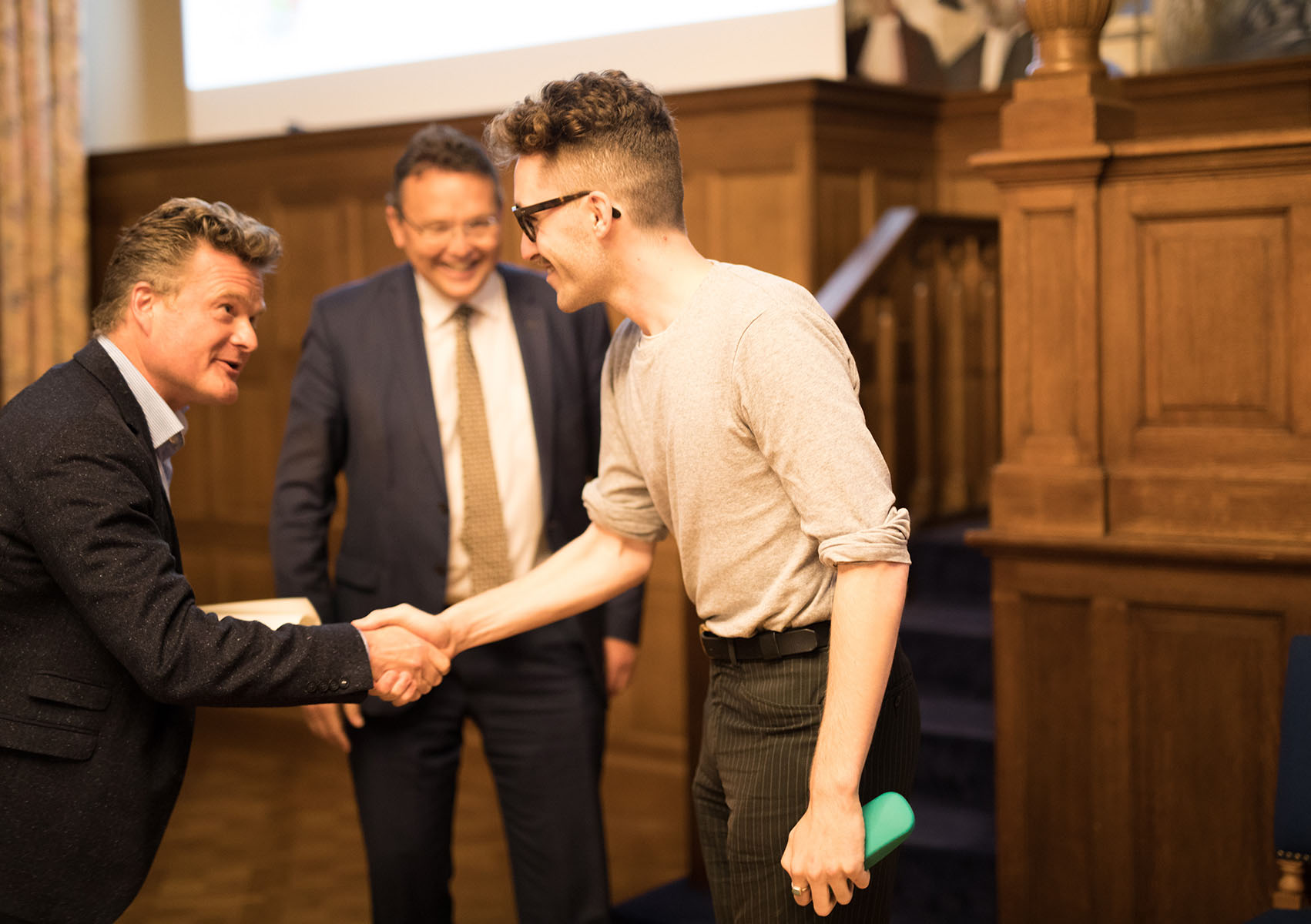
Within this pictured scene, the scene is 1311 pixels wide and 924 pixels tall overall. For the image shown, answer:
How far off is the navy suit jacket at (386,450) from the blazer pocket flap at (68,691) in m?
0.77

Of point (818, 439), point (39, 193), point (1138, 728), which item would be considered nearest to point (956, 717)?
point (1138, 728)

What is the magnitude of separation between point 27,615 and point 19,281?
4759mm

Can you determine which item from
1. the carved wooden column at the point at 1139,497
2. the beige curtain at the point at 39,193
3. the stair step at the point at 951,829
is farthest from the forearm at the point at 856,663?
the beige curtain at the point at 39,193

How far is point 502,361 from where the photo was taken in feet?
9.12

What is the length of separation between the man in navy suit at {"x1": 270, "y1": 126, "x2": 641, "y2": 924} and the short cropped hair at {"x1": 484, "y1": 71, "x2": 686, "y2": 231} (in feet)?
2.87

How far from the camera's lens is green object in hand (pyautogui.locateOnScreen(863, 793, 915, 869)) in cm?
168

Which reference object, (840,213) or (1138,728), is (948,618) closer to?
(1138,728)

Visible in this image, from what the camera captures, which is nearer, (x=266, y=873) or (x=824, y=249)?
(x=266, y=873)

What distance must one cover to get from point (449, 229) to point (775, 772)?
1.32m

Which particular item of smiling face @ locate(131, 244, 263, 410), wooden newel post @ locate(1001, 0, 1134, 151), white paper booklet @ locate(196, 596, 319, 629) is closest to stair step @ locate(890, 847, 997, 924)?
wooden newel post @ locate(1001, 0, 1134, 151)

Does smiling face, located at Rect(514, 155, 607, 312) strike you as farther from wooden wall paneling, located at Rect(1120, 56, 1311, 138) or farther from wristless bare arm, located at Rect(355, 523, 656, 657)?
wooden wall paneling, located at Rect(1120, 56, 1311, 138)

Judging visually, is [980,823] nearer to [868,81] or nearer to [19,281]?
[868,81]

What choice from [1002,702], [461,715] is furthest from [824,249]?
[461,715]

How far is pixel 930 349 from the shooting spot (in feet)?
15.3
